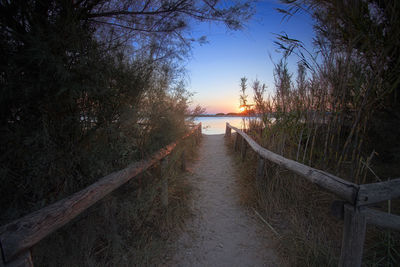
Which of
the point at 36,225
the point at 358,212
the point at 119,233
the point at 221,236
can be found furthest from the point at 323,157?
the point at 36,225

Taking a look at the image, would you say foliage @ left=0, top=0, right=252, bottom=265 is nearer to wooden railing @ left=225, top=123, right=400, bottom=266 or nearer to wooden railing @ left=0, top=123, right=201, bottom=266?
wooden railing @ left=0, top=123, right=201, bottom=266

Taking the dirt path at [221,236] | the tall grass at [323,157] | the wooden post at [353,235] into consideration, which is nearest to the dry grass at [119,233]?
the dirt path at [221,236]

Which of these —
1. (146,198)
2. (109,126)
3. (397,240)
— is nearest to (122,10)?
(109,126)

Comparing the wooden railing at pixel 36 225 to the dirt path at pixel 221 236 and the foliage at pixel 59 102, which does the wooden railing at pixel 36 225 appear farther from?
the dirt path at pixel 221 236

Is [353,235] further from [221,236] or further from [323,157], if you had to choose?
[323,157]

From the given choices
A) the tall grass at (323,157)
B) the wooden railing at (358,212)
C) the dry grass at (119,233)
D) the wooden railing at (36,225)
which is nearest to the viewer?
the wooden railing at (36,225)

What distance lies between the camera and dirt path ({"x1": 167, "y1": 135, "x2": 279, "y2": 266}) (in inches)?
76.3

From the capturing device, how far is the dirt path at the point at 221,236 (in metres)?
1.94

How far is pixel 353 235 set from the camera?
126 cm

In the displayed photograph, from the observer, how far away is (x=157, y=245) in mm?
2010

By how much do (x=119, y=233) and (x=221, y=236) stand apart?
4.51 ft

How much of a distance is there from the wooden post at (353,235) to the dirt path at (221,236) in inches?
31.3

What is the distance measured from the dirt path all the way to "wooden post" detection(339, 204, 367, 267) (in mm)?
795

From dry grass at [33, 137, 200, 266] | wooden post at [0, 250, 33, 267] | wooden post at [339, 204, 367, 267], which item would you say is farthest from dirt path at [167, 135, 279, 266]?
wooden post at [0, 250, 33, 267]
